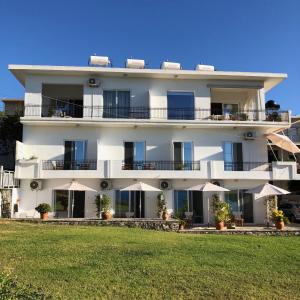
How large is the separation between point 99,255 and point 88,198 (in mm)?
14287

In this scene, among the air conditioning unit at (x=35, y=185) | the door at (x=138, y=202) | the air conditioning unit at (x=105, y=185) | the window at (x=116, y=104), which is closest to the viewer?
the air conditioning unit at (x=35, y=185)

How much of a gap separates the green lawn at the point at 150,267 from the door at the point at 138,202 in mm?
10628

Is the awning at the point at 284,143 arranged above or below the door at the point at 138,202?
above

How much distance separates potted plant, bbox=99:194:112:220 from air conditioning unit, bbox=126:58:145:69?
978 centimetres

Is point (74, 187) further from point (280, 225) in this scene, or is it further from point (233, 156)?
point (280, 225)

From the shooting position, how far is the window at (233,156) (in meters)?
28.2

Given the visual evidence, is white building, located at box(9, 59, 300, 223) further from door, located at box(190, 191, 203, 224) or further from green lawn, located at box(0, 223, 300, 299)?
green lawn, located at box(0, 223, 300, 299)

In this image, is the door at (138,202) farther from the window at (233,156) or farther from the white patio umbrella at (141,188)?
the window at (233,156)

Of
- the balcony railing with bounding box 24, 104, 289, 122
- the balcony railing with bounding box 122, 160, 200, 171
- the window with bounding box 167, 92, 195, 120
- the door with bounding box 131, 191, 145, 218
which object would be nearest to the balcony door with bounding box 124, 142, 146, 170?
the balcony railing with bounding box 122, 160, 200, 171

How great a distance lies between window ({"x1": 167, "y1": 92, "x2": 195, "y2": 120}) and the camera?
93.1ft

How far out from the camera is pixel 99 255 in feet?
40.0

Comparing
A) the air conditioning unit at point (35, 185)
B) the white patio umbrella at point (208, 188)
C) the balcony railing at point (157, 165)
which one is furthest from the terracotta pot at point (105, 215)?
the white patio umbrella at point (208, 188)

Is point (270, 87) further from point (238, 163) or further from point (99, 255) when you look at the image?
point (99, 255)

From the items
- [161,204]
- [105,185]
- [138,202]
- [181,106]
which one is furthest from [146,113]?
[161,204]
